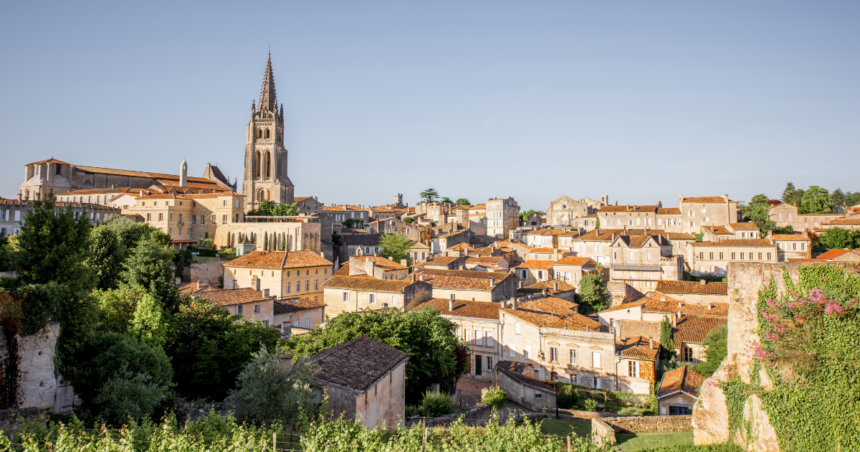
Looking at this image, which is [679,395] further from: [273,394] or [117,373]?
[117,373]

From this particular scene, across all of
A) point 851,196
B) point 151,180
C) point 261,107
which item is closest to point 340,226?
point 261,107

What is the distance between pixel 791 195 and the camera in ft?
299

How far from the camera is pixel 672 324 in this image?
115 ft

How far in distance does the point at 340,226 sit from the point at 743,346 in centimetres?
6753

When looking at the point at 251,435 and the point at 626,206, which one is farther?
the point at 626,206

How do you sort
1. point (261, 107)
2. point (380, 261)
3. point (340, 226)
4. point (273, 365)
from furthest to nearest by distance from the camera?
1. point (261, 107)
2. point (340, 226)
3. point (380, 261)
4. point (273, 365)

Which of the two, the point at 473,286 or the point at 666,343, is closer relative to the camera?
the point at 666,343

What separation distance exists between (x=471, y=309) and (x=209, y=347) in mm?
17821

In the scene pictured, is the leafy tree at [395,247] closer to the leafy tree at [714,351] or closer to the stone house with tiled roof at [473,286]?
the stone house with tiled roof at [473,286]

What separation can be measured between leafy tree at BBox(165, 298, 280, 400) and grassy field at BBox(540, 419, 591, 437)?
1113 centimetres

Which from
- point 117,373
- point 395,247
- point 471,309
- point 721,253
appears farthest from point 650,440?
point 721,253

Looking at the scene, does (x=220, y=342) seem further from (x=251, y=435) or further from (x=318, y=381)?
(x=251, y=435)

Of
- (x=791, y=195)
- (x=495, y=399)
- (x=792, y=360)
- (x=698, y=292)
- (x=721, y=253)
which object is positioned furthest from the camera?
(x=791, y=195)

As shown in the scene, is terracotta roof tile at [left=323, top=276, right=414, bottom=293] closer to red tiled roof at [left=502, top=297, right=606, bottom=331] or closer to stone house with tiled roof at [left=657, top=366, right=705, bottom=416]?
red tiled roof at [left=502, top=297, right=606, bottom=331]
